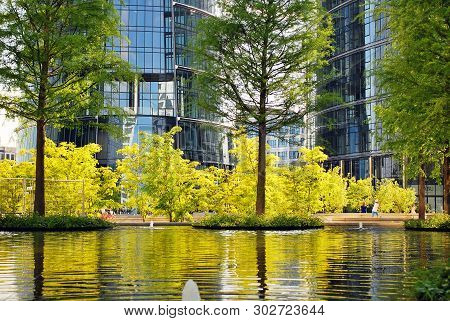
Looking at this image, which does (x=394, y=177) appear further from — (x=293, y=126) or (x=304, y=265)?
(x=304, y=265)

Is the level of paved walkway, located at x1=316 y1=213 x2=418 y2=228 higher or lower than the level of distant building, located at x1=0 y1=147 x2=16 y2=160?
lower

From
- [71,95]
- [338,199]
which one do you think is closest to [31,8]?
[71,95]

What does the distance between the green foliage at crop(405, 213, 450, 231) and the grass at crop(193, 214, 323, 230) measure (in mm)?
4052

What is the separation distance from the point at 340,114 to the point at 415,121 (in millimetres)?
65366

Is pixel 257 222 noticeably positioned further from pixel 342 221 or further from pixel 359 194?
pixel 359 194

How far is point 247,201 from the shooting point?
3503 cm

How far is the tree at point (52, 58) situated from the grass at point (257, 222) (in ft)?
20.4

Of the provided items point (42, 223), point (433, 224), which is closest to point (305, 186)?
point (433, 224)

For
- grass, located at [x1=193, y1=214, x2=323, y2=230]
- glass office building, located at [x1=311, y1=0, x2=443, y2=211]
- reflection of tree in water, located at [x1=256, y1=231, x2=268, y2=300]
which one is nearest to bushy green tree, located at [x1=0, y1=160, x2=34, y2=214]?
grass, located at [x1=193, y1=214, x2=323, y2=230]

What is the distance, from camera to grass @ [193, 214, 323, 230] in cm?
2378

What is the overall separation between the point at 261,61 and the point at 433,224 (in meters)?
9.35

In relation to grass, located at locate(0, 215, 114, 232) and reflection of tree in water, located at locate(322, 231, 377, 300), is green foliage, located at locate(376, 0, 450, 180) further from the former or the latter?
grass, located at locate(0, 215, 114, 232)

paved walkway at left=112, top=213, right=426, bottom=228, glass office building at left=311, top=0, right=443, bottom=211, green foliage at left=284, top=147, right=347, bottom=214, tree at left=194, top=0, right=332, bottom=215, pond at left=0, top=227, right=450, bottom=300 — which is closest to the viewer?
pond at left=0, top=227, right=450, bottom=300

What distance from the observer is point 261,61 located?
26.0 metres
